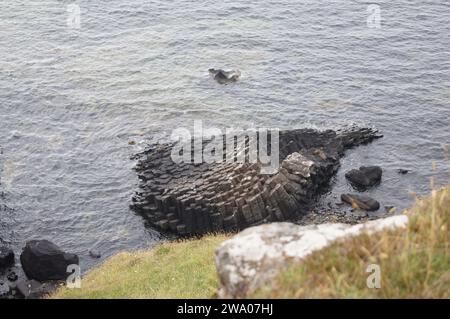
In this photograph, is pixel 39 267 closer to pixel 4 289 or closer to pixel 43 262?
pixel 43 262

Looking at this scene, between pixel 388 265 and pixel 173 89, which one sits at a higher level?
pixel 388 265

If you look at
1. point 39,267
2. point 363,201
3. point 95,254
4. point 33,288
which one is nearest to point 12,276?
point 39,267

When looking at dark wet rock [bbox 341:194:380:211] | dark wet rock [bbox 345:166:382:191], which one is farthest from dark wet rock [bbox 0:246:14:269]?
dark wet rock [bbox 345:166:382:191]

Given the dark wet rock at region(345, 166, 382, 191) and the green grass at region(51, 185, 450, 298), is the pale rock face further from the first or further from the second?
the dark wet rock at region(345, 166, 382, 191)

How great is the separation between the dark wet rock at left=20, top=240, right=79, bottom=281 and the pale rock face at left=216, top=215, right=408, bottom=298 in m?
35.2

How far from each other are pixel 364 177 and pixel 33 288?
3328 cm

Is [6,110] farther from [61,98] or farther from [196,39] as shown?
[196,39]

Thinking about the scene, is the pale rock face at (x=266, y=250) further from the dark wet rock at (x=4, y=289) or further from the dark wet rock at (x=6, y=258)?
the dark wet rock at (x=6, y=258)

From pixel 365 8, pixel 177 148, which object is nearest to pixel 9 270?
pixel 177 148

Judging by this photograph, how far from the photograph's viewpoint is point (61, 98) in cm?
7844

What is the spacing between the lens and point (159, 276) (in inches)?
1351

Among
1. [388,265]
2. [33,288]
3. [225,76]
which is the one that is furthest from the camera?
[225,76]

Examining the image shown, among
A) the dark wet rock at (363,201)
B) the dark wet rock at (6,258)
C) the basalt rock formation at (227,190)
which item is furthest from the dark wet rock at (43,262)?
the dark wet rock at (363,201)

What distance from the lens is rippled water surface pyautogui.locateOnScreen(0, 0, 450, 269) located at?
2354 inches
